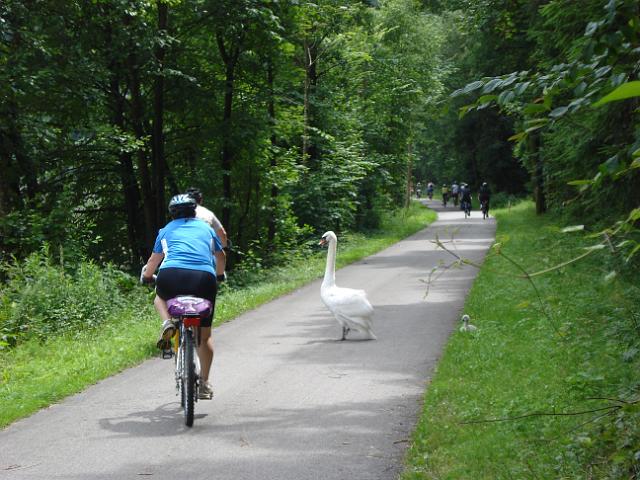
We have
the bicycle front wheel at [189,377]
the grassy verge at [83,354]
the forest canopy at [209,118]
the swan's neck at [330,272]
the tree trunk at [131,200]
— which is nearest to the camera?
the bicycle front wheel at [189,377]

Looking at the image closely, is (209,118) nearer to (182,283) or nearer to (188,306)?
(182,283)

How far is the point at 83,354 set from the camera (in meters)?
11.0

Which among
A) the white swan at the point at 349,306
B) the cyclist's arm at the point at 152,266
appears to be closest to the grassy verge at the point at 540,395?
the white swan at the point at 349,306

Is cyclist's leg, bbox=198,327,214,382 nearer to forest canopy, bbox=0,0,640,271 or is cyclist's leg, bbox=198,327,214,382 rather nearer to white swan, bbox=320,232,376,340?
white swan, bbox=320,232,376,340

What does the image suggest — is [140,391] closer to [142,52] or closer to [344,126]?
[142,52]

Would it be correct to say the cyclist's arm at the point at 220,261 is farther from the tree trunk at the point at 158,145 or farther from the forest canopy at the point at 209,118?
the tree trunk at the point at 158,145

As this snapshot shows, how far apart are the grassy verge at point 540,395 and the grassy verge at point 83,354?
3948 mm

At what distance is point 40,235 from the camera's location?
55.5ft

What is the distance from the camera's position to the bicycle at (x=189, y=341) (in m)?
6.83

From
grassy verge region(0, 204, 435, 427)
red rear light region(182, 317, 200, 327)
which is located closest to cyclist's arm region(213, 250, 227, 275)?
red rear light region(182, 317, 200, 327)

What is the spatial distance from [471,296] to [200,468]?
33.3 ft

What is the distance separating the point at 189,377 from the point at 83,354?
4.69 m

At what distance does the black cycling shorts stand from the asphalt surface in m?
1.16

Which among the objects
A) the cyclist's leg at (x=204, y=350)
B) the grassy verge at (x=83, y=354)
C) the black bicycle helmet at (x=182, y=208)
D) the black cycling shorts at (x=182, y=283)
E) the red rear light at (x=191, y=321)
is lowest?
the grassy verge at (x=83, y=354)
